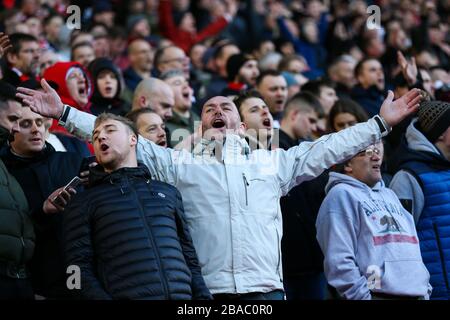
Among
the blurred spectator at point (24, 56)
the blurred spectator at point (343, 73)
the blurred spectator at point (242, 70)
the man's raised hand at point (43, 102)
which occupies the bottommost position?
the man's raised hand at point (43, 102)

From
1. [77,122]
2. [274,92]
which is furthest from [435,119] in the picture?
[77,122]

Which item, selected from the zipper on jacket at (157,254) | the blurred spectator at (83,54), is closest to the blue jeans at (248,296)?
the zipper on jacket at (157,254)

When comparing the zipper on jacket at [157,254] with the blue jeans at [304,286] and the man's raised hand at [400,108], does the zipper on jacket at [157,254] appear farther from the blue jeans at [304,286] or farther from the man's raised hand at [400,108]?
the blue jeans at [304,286]

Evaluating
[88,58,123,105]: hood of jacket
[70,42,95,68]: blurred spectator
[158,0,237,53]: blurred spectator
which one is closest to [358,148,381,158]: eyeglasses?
[88,58,123,105]: hood of jacket

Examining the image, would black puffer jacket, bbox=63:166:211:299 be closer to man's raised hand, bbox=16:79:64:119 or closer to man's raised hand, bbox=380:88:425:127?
man's raised hand, bbox=16:79:64:119

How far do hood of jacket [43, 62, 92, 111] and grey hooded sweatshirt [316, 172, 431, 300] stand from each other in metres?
2.78

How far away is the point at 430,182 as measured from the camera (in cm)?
755

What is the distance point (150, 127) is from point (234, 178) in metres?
1.56

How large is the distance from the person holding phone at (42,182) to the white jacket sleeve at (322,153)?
1.50 metres

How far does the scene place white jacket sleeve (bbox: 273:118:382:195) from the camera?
6754 mm

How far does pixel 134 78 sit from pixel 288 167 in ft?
17.7

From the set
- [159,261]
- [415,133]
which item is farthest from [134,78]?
[159,261]

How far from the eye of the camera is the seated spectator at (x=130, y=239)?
5.82 metres

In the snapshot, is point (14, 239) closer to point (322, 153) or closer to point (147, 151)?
point (147, 151)
